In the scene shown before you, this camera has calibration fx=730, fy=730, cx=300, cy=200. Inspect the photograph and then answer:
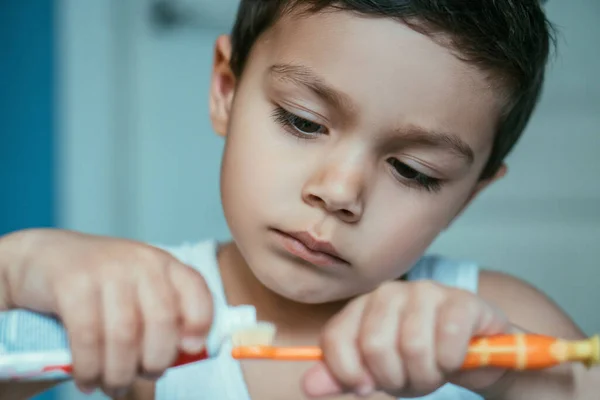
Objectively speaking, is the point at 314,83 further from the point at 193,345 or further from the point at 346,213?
the point at 193,345

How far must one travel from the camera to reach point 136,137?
1128 millimetres

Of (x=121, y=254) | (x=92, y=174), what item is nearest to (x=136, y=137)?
(x=92, y=174)

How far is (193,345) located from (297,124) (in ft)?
0.72

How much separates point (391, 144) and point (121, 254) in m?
0.20

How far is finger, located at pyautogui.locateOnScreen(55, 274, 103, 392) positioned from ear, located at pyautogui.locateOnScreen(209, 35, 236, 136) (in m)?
0.32

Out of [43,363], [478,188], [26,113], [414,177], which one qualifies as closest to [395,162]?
[414,177]

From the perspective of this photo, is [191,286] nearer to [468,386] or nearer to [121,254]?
[121,254]

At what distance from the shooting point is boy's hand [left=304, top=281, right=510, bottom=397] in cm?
36

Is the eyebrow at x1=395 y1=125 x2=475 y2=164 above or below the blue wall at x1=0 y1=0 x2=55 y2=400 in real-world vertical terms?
above

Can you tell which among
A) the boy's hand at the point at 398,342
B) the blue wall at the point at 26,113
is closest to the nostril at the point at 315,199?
the boy's hand at the point at 398,342

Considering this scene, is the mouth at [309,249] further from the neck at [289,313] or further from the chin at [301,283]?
the neck at [289,313]

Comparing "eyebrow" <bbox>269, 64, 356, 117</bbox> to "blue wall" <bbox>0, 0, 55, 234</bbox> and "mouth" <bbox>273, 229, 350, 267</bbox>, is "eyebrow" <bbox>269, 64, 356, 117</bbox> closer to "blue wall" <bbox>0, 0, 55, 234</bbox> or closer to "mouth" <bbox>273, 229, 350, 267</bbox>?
"mouth" <bbox>273, 229, 350, 267</bbox>

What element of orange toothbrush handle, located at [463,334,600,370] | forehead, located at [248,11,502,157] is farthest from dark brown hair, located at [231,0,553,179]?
orange toothbrush handle, located at [463,334,600,370]

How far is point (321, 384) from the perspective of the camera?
1.18ft
